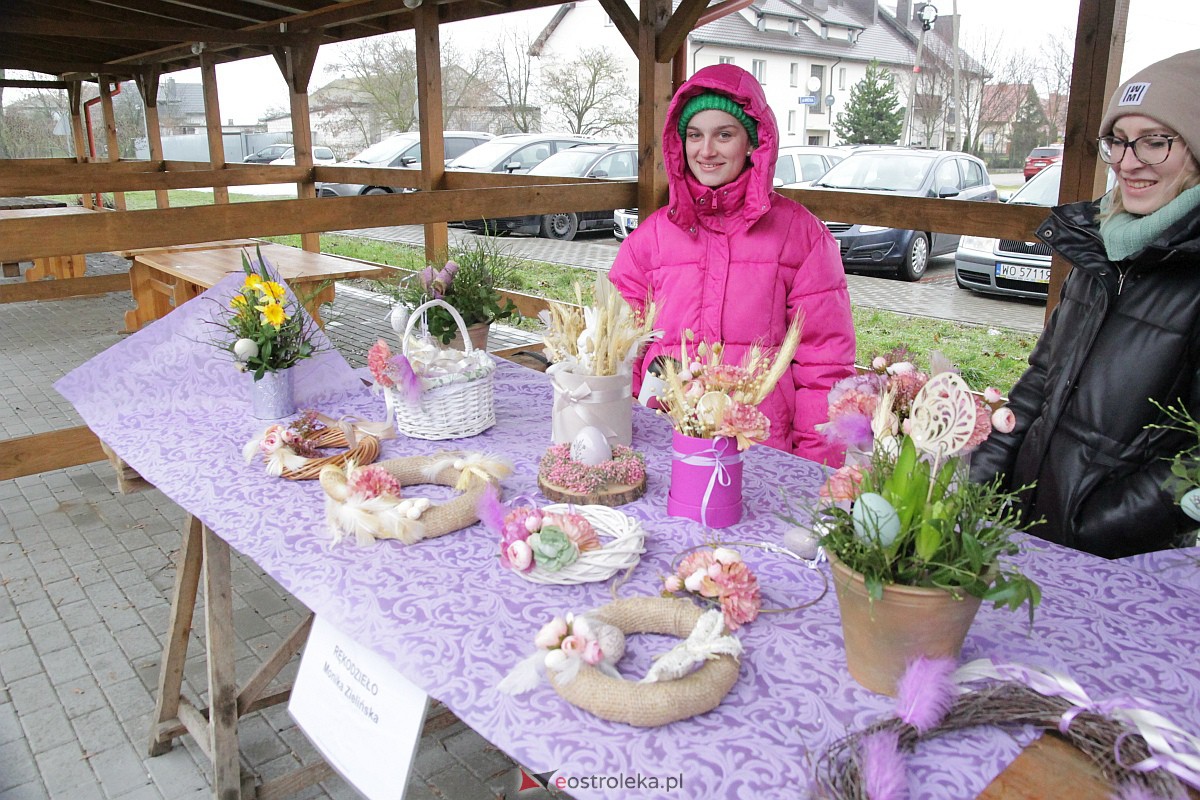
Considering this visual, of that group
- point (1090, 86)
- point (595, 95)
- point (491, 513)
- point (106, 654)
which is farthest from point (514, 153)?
point (491, 513)

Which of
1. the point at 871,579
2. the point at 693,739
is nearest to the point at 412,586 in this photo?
the point at 693,739

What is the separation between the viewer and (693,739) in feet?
3.23

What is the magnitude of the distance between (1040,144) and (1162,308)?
15453 millimetres

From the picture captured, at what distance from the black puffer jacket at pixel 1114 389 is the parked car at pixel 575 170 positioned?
32.2 ft

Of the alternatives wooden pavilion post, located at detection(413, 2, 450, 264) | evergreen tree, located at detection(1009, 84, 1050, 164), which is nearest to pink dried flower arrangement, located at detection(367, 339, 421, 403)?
wooden pavilion post, located at detection(413, 2, 450, 264)

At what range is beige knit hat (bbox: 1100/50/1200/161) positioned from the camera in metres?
1.53

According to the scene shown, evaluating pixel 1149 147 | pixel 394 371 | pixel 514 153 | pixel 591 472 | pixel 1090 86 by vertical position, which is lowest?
pixel 591 472

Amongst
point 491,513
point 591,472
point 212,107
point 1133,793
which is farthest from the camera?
point 212,107

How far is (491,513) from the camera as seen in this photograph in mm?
1500

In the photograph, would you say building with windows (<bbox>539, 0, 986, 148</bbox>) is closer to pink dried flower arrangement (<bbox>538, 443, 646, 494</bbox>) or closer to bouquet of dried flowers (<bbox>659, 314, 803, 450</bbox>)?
pink dried flower arrangement (<bbox>538, 443, 646, 494</bbox>)

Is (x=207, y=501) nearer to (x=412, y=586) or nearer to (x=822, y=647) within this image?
(x=412, y=586)

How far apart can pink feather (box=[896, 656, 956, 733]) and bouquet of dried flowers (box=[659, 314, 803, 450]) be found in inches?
18.9

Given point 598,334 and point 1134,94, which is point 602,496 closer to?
point 598,334

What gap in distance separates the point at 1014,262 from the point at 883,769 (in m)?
8.09
